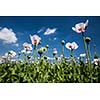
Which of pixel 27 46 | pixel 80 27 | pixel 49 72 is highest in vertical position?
pixel 80 27

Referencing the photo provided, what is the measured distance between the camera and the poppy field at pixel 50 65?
525 cm

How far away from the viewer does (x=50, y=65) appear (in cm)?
530

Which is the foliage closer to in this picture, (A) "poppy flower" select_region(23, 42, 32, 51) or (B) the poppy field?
(B) the poppy field

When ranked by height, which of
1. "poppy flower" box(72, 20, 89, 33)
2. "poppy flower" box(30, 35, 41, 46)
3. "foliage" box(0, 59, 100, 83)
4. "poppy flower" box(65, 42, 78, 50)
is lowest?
"foliage" box(0, 59, 100, 83)

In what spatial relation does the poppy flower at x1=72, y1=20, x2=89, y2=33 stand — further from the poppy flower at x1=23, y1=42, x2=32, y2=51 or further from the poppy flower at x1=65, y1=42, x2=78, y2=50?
the poppy flower at x1=23, y1=42, x2=32, y2=51

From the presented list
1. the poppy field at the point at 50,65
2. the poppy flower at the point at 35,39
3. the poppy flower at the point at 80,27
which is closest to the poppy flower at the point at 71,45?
the poppy field at the point at 50,65

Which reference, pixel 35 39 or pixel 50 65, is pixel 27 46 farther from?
pixel 50 65

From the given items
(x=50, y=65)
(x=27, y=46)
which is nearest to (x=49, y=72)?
(x=50, y=65)

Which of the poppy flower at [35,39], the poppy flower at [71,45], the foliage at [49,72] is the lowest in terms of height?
the foliage at [49,72]

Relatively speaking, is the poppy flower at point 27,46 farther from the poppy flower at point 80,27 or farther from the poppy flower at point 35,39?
the poppy flower at point 80,27

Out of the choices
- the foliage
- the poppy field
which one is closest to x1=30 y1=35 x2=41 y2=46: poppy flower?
the poppy field

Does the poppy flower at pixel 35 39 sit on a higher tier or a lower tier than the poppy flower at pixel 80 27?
lower

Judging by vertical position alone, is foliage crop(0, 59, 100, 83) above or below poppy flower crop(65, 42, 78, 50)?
below

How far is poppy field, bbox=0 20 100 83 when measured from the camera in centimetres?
525
